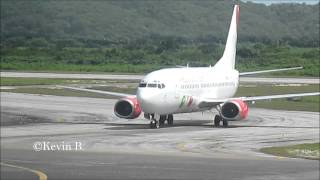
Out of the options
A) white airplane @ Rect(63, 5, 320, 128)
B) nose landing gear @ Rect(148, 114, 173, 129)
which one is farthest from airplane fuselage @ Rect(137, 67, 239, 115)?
nose landing gear @ Rect(148, 114, 173, 129)

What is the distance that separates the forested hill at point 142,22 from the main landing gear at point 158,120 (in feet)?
175

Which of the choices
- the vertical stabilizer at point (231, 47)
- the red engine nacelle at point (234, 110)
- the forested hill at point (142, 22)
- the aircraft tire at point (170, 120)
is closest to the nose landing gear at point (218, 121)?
the red engine nacelle at point (234, 110)

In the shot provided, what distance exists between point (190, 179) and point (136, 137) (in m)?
14.6

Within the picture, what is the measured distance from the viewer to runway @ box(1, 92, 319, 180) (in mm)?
22953

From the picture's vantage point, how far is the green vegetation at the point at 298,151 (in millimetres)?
29311

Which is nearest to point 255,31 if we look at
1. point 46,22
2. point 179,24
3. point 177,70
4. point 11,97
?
point 179,24

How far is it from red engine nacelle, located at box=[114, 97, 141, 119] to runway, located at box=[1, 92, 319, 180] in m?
0.62

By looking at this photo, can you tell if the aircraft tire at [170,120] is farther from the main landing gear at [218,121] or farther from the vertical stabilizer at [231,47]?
the vertical stabilizer at [231,47]

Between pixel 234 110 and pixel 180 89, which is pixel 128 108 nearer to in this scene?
pixel 180 89

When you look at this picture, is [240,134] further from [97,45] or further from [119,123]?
[97,45]

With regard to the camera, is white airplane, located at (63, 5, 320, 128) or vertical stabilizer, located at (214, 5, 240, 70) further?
vertical stabilizer, located at (214, 5, 240, 70)
